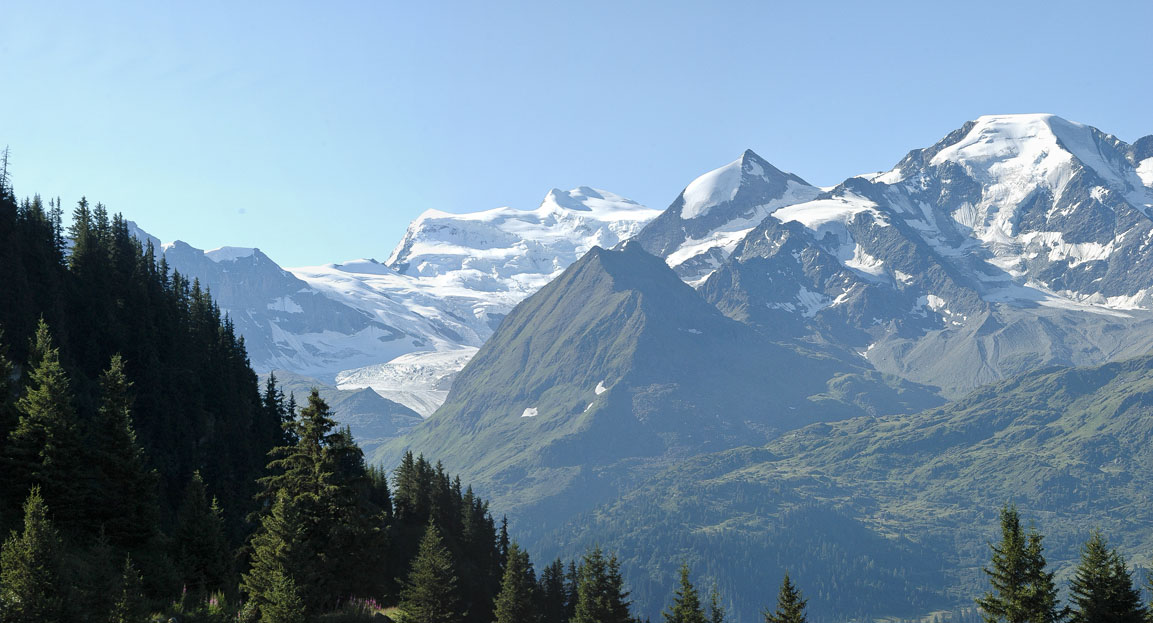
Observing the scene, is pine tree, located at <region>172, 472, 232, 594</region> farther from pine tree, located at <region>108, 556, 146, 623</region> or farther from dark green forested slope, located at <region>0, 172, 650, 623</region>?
pine tree, located at <region>108, 556, 146, 623</region>

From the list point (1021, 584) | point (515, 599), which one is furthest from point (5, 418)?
point (1021, 584)

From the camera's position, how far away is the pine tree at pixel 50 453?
5975 centimetres

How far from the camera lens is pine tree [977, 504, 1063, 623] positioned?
60938 millimetres

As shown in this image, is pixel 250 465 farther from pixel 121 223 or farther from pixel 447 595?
pixel 447 595

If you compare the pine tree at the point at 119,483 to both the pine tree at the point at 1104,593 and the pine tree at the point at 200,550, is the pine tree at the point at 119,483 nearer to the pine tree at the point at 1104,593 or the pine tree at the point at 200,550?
the pine tree at the point at 200,550

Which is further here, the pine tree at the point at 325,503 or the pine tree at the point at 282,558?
the pine tree at the point at 325,503

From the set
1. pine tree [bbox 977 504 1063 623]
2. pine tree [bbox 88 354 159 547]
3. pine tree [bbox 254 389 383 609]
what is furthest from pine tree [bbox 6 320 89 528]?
pine tree [bbox 977 504 1063 623]

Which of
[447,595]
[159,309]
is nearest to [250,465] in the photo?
[159,309]

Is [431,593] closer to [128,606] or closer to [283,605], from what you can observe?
[283,605]

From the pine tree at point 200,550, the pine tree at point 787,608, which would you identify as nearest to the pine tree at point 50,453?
the pine tree at point 200,550

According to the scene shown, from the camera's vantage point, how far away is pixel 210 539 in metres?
65.6

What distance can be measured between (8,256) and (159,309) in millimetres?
Result: 30105

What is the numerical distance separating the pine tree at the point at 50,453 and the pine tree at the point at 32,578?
15436mm

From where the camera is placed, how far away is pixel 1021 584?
204 ft
